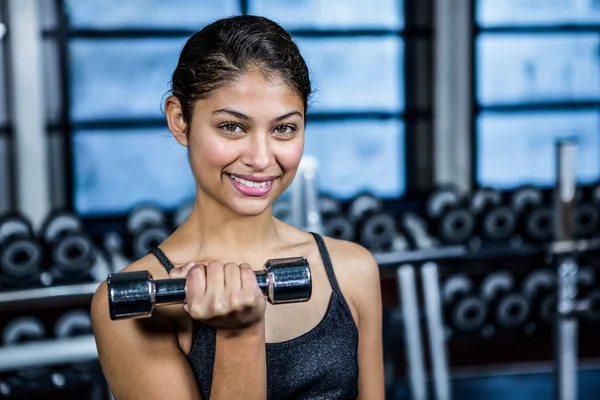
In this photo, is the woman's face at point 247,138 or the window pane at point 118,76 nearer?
the woman's face at point 247,138

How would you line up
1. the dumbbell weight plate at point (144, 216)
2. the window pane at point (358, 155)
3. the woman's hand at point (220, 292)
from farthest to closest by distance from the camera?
1. the window pane at point (358, 155)
2. the dumbbell weight plate at point (144, 216)
3. the woman's hand at point (220, 292)

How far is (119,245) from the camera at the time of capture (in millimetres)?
3309

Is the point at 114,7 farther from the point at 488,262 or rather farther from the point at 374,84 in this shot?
the point at 488,262

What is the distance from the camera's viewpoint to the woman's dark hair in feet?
3.30

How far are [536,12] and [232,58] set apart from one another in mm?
3508

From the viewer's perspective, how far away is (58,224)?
10.5 feet

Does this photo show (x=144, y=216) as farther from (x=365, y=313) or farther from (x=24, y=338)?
(x=365, y=313)

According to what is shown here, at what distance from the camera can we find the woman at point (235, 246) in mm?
989

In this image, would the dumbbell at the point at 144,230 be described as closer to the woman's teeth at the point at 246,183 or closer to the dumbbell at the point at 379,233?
the dumbbell at the point at 379,233

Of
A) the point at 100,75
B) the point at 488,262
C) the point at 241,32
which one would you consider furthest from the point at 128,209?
the point at 241,32

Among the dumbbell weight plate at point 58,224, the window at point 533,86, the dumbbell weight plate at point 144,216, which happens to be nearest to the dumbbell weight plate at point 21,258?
the dumbbell weight plate at point 58,224

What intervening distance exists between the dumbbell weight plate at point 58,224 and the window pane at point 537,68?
7.21ft

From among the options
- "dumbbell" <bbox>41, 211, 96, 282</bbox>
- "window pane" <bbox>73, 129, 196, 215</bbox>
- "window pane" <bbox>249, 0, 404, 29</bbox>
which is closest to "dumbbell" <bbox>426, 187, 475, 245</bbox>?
"window pane" <bbox>249, 0, 404, 29</bbox>

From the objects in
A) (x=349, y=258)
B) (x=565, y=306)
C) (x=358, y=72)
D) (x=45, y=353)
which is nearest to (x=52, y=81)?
(x=358, y=72)
